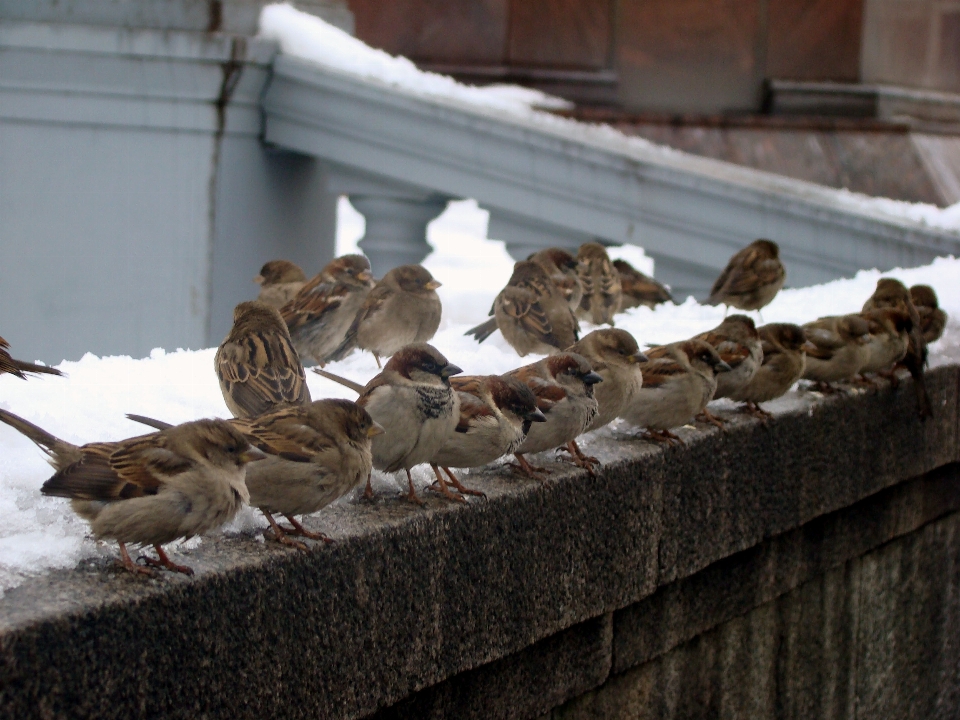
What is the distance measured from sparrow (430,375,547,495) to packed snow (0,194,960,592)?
18 centimetres

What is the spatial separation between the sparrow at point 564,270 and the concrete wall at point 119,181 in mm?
2004

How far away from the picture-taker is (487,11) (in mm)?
9445

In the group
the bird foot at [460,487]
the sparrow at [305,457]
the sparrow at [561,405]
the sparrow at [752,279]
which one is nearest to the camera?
the sparrow at [305,457]

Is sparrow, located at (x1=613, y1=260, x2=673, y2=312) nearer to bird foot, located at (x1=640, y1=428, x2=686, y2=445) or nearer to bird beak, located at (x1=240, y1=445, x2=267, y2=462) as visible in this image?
bird foot, located at (x1=640, y1=428, x2=686, y2=445)

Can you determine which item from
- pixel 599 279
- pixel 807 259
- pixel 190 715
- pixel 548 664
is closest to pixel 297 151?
pixel 599 279

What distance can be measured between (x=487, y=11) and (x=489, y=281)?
2367 millimetres

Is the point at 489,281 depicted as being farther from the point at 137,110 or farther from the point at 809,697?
the point at 809,697

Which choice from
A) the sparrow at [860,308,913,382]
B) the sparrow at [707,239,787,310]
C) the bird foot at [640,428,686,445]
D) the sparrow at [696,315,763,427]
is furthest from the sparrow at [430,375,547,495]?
the sparrow at [707,239,787,310]

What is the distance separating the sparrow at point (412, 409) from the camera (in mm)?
3246

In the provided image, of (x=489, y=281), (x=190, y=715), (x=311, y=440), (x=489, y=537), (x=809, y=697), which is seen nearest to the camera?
(x=190, y=715)

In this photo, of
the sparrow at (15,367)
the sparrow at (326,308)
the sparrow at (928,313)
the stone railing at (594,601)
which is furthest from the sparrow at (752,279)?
the sparrow at (15,367)

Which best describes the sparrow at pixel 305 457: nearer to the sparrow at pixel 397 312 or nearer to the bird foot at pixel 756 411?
the bird foot at pixel 756 411

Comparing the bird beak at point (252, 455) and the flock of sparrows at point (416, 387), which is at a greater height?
the bird beak at point (252, 455)

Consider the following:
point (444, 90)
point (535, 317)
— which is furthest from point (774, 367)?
point (444, 90)
